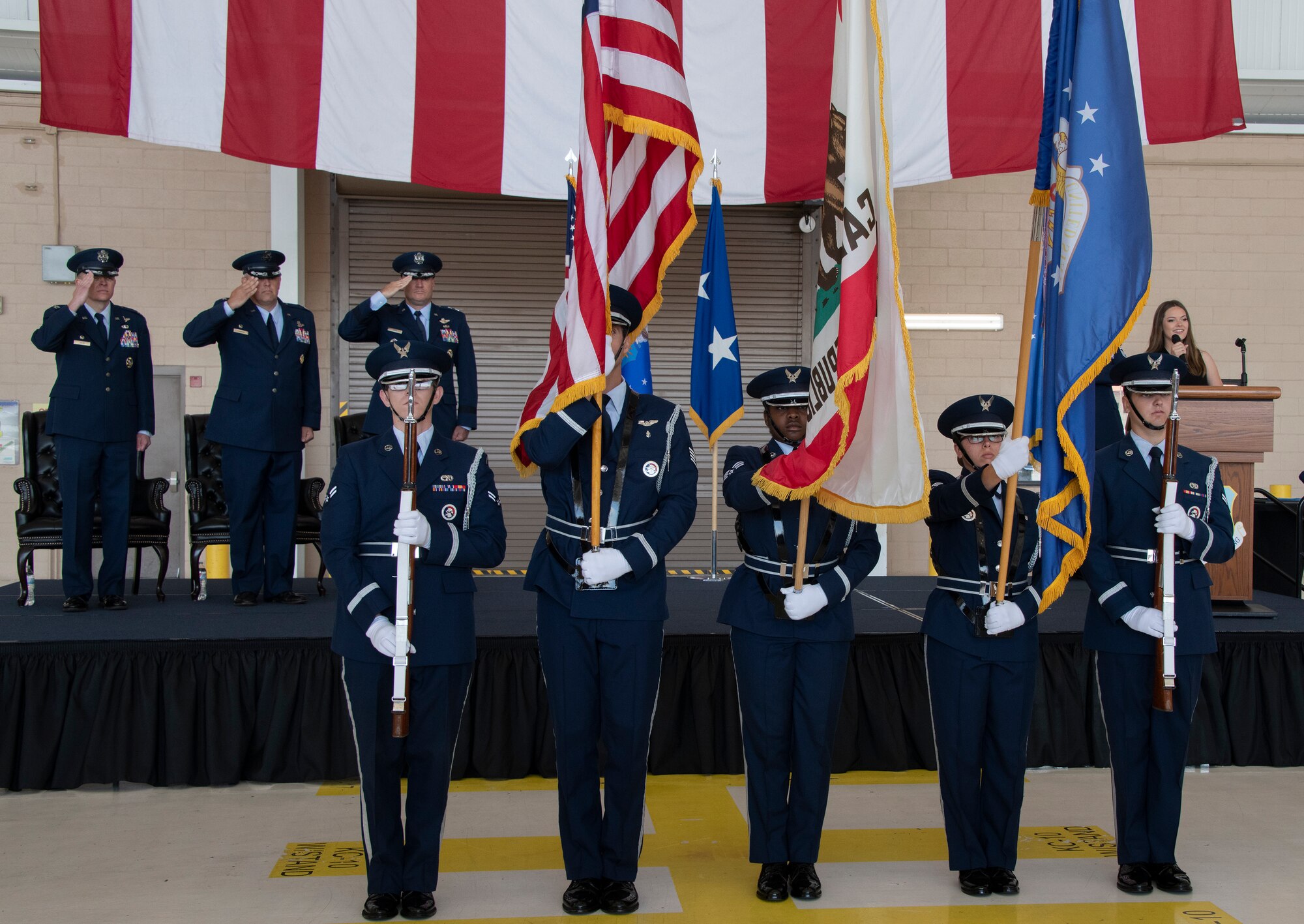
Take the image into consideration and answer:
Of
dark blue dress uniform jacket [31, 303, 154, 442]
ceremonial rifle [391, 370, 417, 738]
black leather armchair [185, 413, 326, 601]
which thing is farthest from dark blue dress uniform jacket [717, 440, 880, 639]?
dark blue dress uniform jacket [31, 303, 154, 442]

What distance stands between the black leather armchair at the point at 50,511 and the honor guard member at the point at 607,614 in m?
2.79

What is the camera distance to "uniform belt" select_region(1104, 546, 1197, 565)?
293cm

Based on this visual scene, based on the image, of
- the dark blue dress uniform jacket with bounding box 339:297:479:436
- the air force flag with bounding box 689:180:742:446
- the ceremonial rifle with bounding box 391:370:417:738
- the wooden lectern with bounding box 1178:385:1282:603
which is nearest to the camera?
the ceremonial rifle with bounding box 391:370:417:738

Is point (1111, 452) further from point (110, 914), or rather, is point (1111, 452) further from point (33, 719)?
point (33, 719)

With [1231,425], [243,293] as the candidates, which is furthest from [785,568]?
[243,293]

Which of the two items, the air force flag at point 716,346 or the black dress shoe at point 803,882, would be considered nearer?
the black dress shoe at point 803,882

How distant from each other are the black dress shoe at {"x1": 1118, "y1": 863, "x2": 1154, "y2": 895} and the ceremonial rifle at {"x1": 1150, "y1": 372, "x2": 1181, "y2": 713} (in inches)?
17.3

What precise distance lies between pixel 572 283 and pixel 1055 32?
Answer: 1532mm

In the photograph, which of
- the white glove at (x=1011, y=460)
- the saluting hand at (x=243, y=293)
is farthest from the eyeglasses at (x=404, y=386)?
the saluting hand at (x=243, y=293)

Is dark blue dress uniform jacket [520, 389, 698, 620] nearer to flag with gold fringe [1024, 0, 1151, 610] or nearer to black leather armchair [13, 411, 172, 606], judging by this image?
flag with gold fringe [1024, 0, 1151, 610]

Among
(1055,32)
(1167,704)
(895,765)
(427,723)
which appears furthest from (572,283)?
(895,765)

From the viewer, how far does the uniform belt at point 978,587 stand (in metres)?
2.92

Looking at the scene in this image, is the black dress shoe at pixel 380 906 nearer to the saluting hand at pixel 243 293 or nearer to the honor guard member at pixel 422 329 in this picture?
the honor guard member at pixel 422 329

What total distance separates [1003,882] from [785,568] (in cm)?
101
